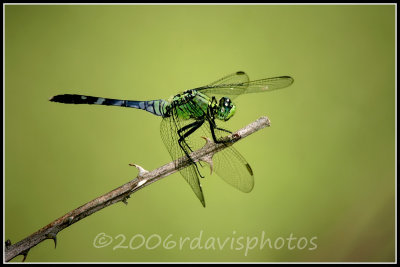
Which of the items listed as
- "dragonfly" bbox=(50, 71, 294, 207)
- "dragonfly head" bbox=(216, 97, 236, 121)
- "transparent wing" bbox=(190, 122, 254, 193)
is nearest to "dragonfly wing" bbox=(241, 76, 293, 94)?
"dragonfly" bbox=(50, 71, 294, 207)

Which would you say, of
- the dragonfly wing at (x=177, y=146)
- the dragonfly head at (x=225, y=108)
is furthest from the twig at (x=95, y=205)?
the dragonfly head at (x=225, y=108)

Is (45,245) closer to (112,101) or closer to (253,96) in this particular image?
(112,101)

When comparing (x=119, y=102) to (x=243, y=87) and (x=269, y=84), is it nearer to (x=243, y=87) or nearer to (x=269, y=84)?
(x=243, y=87)

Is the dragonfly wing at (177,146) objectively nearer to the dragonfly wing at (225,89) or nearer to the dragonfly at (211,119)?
the dragonfly at (211,119)

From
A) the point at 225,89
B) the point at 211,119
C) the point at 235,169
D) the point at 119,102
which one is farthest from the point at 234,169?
the point at 119,102

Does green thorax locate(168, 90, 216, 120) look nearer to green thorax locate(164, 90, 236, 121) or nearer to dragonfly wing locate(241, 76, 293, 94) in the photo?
green thorax locate(164, 90, 236, 121)

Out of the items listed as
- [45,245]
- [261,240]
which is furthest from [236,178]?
[45,245]
